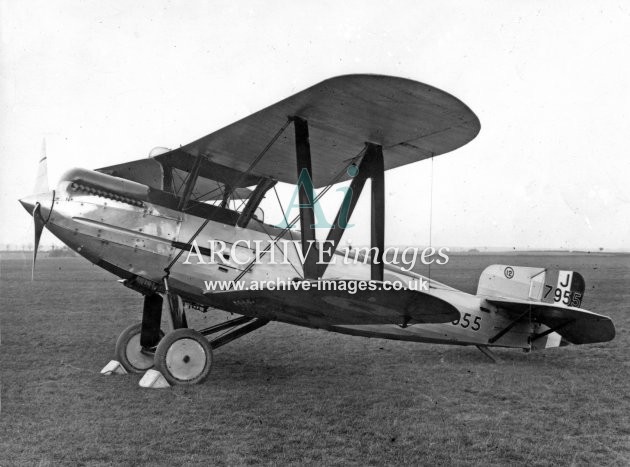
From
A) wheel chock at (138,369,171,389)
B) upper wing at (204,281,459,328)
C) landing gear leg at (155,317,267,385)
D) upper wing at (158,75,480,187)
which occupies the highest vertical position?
upper wing at (158,75,480,187)

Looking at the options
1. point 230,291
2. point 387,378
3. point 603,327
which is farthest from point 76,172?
point 603,327

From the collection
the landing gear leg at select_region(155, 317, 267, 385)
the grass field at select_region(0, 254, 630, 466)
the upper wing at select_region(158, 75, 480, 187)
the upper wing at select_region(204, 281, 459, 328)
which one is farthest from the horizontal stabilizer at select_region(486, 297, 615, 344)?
the landing gear leg at select_region(155, 317, 267, 385)

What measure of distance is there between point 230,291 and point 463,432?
2.55 meters

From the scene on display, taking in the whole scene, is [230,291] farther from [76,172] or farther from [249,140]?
[76,172]

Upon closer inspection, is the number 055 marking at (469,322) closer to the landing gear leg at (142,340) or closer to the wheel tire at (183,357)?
the wheel tire at (183,357)

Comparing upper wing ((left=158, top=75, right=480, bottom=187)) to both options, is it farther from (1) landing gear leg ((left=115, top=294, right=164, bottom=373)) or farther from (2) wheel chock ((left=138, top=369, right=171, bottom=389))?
(2) wheel chock ((left=138, top=369, right=171, bottom=389))

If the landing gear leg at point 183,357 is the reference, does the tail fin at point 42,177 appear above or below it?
above

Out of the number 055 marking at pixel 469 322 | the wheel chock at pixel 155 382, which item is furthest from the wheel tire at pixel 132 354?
the number 055 marking at pixel 469 322

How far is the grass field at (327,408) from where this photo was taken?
12.2 feet

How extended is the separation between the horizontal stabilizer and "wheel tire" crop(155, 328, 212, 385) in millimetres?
3899

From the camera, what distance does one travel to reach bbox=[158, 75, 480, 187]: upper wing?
4551 millimetres

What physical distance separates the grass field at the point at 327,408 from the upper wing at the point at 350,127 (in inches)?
104

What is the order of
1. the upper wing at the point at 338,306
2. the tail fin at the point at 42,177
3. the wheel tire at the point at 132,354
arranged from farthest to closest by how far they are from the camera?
the wheel tire at the point at 132,354 < the tail fin at the point at 42,177 < the upper wing at the point at 338,306

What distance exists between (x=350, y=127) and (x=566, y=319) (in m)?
3.87
